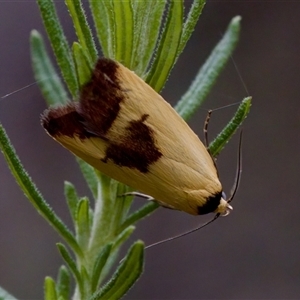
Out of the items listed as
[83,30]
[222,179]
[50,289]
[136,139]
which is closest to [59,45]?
[83,30]

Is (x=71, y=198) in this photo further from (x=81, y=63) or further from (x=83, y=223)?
(x=81, y=63)

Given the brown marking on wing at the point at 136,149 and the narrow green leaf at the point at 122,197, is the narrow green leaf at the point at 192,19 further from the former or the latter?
the narrow green leaf at the point at 122,197

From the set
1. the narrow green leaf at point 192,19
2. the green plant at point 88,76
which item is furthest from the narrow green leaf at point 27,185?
the narrow green leaf at point 192,19

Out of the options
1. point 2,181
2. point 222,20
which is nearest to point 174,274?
point 2,181

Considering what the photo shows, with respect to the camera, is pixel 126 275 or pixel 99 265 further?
pixel 99 265

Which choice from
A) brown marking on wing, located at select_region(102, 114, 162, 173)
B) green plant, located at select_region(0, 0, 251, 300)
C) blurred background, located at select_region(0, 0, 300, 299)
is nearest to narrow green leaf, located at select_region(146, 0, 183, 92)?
green plant, located at select_region(0, 0, 251, 300)

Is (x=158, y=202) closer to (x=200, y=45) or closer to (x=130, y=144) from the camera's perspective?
(x=130, y=144)

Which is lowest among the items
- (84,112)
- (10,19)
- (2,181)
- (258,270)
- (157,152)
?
(258,270)
